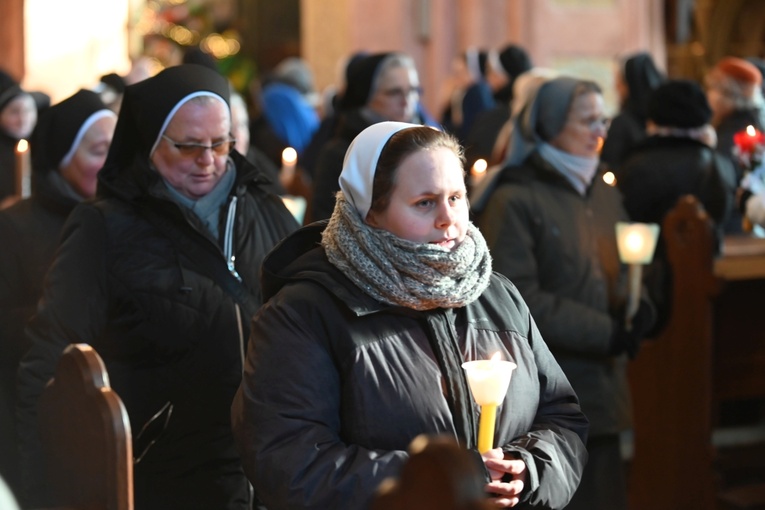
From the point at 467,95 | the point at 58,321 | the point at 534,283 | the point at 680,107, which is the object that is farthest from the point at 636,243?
the point at 467,95

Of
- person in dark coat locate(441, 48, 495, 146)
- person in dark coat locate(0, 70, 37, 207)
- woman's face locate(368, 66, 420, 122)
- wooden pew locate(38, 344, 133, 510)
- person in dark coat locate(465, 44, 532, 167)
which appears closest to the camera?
wooden pew locate(38, 344, 133, 510)

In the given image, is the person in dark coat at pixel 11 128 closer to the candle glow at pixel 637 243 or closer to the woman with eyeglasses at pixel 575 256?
the woman with eyeglasses at pixel 575 256

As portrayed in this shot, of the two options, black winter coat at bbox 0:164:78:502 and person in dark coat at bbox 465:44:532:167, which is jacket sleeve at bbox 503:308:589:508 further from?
person in dark coat at bbox 465:44:532:167

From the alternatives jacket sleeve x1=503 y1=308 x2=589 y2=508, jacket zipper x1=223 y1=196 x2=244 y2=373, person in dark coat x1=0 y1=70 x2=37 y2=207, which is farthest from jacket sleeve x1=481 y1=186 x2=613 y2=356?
person in dark coat x1=0 y1=70 x2=37 y2=207

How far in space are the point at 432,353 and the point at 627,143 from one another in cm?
609

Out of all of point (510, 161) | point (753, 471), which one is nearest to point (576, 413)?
point (510, 161)

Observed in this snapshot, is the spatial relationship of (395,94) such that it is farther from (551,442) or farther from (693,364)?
(551,442)

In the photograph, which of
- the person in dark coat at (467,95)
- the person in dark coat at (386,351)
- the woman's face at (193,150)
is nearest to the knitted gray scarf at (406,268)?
the person in dark coat at (386,351)

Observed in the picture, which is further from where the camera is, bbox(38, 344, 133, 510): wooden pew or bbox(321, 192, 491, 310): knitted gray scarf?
bbox(321, 192, 491, 310): knitted gray scarf

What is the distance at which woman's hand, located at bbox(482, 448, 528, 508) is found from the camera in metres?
2.57

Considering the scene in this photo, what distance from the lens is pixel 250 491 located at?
347 centimetres

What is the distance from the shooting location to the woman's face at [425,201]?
2.75 m

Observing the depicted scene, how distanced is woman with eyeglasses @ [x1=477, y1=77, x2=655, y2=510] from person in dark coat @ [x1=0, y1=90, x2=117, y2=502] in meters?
1.40

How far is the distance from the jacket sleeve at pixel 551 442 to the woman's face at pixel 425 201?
356mm
